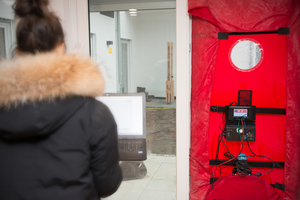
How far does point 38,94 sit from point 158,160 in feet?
4.71

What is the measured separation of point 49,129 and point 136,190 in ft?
4.90

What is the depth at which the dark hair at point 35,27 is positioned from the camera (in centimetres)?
74

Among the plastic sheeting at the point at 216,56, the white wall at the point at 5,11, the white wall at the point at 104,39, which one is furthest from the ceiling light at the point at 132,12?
the white wall at the point at 5,11

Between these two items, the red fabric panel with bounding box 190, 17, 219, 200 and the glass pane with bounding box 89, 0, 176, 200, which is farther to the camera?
the glass pane with bounding box 89, 0, 176, 200

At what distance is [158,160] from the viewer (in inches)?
79.4

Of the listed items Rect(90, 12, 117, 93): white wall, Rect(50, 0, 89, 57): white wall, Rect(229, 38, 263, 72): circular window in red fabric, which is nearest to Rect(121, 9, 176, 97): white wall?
Rect(90, 12, 117, 93): white wall

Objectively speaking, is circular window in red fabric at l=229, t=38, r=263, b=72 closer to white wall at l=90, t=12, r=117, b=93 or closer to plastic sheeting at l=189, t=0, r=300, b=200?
plastic sheeting at l=189, t=0, r=300, b=200

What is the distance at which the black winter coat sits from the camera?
2.37 ft

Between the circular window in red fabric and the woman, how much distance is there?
125 cm

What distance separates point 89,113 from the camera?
820 mm

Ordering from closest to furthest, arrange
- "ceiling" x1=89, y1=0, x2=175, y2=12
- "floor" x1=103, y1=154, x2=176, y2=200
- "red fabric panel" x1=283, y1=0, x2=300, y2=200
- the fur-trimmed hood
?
1. the fur-trimmed hood
2. "red fabric panel" x1=283, y1=0, x2=300, y2=200
3. "ceiling" x1=89, y1=0, x2=175, y2=12
4. "floor" x1=103, y1=154, x2=176, y2=200

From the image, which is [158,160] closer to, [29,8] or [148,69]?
[148,69]

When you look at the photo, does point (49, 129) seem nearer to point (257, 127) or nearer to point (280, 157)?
point (257, 127)

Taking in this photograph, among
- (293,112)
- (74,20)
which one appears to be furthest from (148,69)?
(293,112)
